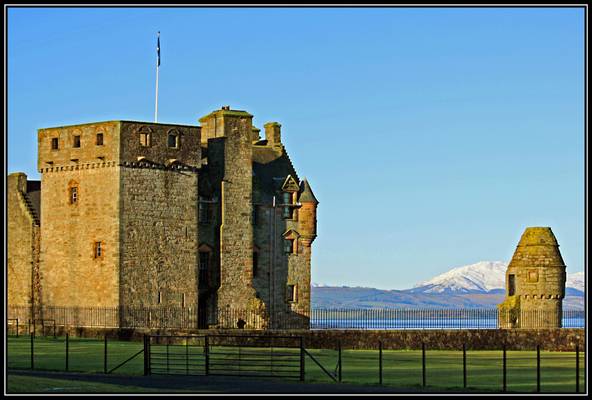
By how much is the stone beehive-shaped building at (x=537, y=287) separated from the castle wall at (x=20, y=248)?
25352 mm

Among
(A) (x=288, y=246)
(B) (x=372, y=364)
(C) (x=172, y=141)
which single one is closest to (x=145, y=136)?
(C) (x=172, y=141)

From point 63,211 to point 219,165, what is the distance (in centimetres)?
889

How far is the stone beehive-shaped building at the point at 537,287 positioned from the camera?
3145 inches

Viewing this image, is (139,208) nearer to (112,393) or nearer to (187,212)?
(187,212)

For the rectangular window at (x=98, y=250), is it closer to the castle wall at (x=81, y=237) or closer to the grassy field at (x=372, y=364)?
the castle wall at (x=81, y=237)

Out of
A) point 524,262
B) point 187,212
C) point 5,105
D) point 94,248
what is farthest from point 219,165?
point 5,105

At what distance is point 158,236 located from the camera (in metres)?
73.8

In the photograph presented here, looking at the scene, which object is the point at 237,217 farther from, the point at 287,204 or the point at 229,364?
the point at 229,364

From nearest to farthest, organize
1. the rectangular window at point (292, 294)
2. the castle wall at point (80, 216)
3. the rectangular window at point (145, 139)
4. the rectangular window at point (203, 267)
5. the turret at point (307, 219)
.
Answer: the castle wall at point (80, 216)
the rectangular window at point (145, 139)
the rectangular window at point (203, 267)
the rectangular window at point (292, 294)
the turret at point (307, 219)

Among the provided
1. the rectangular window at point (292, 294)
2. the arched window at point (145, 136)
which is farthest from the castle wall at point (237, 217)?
the arched window at point (145, 136)

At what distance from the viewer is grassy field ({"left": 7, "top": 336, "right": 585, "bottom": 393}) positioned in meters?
43.8

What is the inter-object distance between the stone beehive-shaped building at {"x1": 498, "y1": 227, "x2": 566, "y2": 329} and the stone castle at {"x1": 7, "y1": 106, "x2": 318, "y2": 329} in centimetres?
1277

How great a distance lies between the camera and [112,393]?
37000 millimetres

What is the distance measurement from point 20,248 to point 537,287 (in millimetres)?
27569
